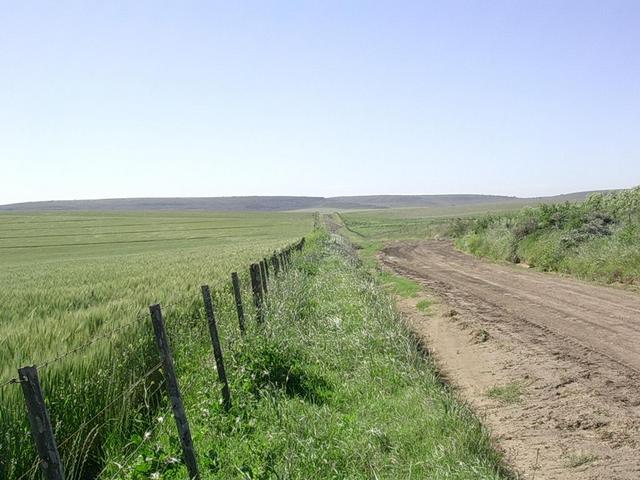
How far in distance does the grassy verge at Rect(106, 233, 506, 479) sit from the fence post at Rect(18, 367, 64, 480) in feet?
3.03

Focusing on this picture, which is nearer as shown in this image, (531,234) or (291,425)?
(291,425)

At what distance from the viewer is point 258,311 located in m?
8.66

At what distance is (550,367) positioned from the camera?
26.2 feet

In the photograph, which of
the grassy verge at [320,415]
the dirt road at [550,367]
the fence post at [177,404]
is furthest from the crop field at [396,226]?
the fence post at [177,404]

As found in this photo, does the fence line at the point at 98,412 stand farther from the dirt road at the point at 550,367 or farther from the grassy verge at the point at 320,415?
the dirt road at the point at 550,367

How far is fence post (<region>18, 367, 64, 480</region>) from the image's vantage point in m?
2.84

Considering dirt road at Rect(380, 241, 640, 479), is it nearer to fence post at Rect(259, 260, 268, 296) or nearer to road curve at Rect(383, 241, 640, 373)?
road curve at Rect(383, 241, 640, 373)

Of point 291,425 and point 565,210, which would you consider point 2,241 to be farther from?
point 291,425

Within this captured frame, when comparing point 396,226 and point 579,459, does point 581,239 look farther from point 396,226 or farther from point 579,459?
point 396,226

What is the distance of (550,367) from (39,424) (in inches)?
277

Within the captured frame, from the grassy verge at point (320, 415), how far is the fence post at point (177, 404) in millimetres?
123

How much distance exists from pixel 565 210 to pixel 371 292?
46.5 ft

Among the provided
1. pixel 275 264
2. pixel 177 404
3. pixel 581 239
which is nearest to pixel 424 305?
pixel 275 264

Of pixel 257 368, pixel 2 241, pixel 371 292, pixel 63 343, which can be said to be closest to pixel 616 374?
pixel 257 368
